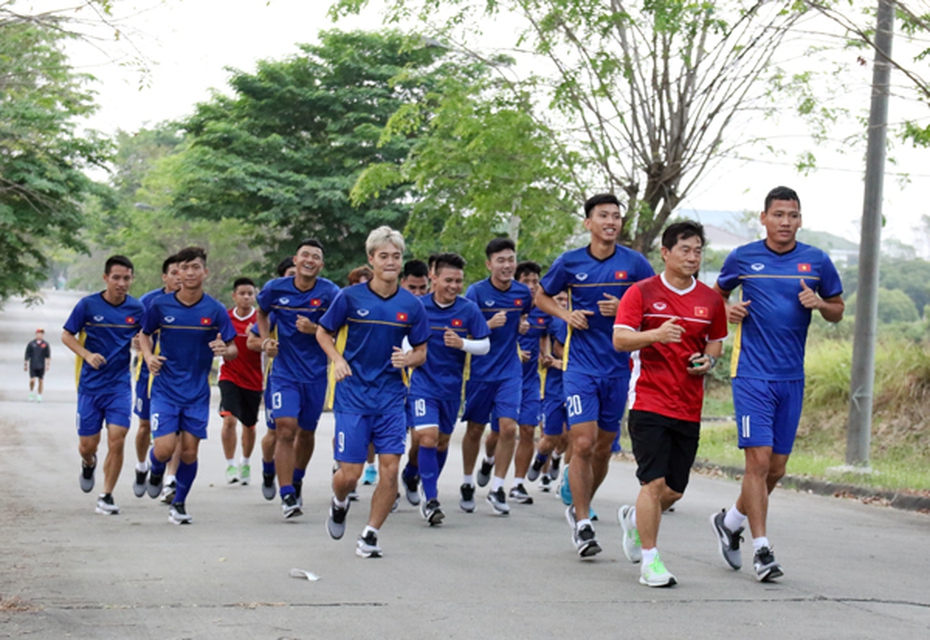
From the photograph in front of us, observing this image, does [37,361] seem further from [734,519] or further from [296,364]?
[734,519]

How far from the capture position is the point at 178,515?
10258mm

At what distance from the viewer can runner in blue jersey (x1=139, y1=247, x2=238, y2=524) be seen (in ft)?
34.3

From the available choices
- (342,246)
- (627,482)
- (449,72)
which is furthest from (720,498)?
(342,246)

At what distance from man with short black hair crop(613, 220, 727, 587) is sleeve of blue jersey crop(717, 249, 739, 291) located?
556 mm

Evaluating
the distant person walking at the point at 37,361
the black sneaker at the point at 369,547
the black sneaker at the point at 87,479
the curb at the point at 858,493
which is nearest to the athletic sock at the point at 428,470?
the black sneaker at the point at 369,547

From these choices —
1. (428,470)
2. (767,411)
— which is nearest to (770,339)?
(767,411)

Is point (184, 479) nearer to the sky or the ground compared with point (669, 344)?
nearer to the ground

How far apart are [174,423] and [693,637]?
5732 mm

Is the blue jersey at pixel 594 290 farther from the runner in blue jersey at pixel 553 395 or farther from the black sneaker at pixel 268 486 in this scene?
the black sneaker at pixel 268 486

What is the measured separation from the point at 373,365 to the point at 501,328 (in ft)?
9.24

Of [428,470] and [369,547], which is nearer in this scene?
[369,547]

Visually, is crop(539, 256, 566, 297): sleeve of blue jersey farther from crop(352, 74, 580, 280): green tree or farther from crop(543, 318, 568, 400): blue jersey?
crop(352, 74, 580, 280): green tree

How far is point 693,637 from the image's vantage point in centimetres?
595

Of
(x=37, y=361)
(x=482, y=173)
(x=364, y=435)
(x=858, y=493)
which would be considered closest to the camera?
(x=364, y=435)
